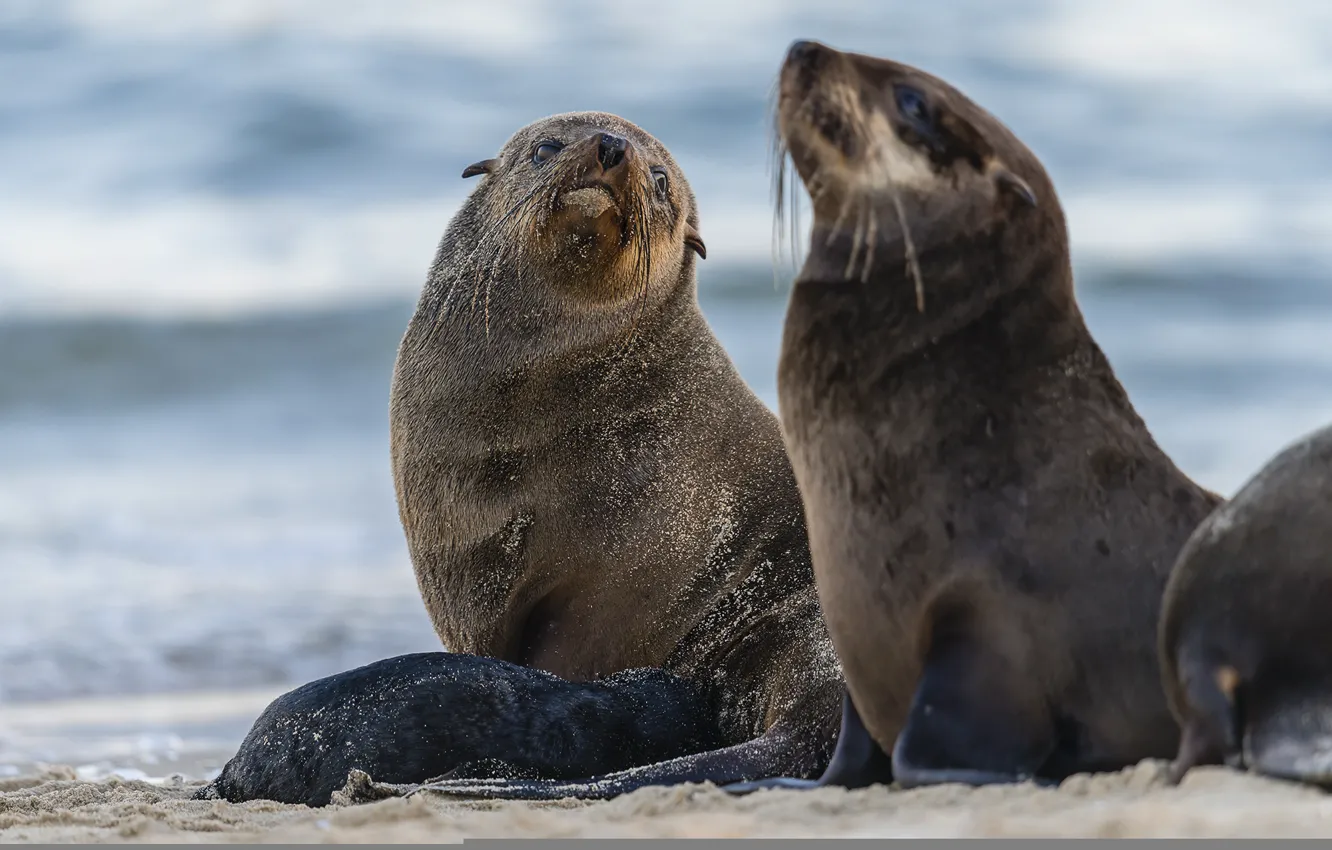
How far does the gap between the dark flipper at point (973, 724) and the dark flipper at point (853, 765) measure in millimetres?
379

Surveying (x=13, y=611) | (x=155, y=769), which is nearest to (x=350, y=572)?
(x=13, y=611)

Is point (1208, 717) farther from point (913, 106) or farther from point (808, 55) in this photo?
point (808, 55)

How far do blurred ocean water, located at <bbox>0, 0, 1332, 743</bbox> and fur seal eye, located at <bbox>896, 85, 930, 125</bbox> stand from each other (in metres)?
4.77

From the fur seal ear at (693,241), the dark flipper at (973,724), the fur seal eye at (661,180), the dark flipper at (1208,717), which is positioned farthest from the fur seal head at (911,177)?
the fur seal ear at (693,241)

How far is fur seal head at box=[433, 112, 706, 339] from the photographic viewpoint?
5.84 m

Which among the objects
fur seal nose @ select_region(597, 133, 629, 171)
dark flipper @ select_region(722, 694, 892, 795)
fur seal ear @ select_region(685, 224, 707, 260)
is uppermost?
fur seal nose @ select_region(597, 133, 629, 171)

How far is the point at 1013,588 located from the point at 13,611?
24.4ft

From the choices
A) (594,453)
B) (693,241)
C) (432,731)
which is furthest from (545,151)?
(432,731)

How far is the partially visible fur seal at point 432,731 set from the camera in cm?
457

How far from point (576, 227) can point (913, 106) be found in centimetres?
208

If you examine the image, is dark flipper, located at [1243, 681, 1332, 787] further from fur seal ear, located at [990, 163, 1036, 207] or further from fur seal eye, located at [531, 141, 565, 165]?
fur seal eye, located at [531, 141, 565, 165]

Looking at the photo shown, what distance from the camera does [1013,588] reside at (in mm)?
3547

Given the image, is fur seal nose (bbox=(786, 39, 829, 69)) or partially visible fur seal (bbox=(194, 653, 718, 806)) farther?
partially visible fur seal (bbox=(194, 653, 718, 806))

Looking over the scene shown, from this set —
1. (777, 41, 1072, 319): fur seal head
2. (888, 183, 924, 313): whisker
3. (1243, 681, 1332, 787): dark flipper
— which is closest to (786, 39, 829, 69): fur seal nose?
(777, 41, 1072, 319): fur seal head
